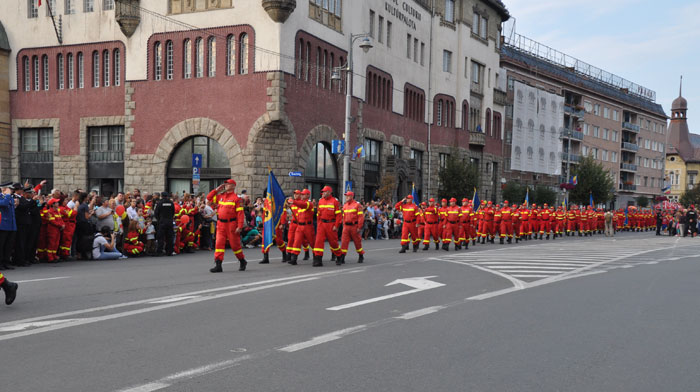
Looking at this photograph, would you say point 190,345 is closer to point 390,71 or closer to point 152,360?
point 152,360

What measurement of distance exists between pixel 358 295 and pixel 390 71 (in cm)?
3153

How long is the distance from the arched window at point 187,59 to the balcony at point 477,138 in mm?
26017

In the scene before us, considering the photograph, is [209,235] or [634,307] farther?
[209,235]

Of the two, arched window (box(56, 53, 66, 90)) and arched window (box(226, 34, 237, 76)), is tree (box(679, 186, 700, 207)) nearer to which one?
arched window (box(226, 34, 237, 76))

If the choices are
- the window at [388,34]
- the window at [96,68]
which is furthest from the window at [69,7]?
the window at [388,34]

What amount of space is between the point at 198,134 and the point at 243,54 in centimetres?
425

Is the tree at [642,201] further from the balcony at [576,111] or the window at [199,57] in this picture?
the window at [199,57]

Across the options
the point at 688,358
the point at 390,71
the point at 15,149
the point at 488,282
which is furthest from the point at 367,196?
the point at 688,358

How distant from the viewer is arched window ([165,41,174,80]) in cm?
3172

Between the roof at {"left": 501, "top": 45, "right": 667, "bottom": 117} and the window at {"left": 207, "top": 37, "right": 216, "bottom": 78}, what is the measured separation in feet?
115

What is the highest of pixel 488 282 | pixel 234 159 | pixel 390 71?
pixel 390 71

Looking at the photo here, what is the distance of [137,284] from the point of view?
11.2 meters

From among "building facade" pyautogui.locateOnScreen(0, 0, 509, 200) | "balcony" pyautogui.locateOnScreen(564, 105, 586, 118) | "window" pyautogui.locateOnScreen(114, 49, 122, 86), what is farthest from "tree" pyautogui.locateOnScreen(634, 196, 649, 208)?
"window" pyautogui.locateOnScreen(114, 49, 122, 86)

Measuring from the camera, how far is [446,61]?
48.6 m
